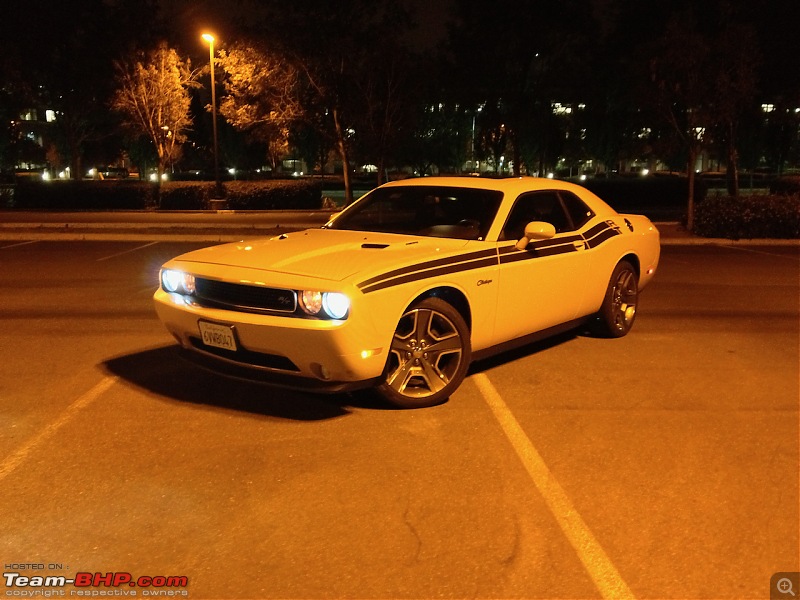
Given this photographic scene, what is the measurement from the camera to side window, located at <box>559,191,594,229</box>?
6.82 meters

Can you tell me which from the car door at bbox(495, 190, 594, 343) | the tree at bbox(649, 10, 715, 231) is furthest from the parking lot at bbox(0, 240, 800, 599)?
the tree at bbox(649, 10, 715, 231)

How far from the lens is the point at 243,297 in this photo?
16.1 feet

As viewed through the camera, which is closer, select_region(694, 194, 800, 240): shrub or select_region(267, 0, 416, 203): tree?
select_region(694, 194, 800, 240): shrub

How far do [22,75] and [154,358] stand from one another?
3150 centimetres

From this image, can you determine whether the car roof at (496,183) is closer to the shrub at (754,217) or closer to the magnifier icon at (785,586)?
the magnifier icon at (785,586)

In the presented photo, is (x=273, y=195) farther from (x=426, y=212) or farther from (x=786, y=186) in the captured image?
(x=426, y=212)

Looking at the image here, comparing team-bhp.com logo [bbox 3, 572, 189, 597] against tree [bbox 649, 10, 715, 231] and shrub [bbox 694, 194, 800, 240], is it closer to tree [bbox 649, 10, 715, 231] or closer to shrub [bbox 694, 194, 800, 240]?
shrub [bbox 694, 194, 800, 240]

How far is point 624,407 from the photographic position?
17.9ft

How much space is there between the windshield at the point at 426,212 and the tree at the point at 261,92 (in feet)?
63.7

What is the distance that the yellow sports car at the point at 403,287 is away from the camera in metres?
4.69

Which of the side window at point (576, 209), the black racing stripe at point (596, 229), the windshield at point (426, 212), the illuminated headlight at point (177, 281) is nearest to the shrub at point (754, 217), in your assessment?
the black racing stripe at point (596, 229)

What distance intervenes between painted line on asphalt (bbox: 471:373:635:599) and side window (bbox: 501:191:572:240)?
1.37 meters

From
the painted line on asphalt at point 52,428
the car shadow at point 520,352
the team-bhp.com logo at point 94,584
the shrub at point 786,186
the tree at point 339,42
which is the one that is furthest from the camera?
the shrub at point 786,186

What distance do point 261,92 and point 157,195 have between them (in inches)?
275
